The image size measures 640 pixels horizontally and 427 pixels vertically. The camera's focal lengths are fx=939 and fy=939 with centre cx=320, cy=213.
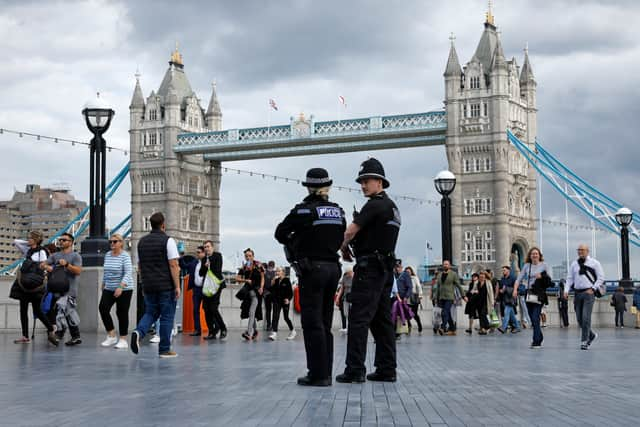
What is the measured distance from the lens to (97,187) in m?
14.3

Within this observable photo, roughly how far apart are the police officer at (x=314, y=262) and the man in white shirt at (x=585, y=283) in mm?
5805

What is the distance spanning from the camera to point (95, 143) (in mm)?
14195

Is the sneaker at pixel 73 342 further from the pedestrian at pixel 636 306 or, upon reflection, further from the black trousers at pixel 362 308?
the pedestrian at pixel 636 306

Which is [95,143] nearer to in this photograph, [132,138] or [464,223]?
[464,223]

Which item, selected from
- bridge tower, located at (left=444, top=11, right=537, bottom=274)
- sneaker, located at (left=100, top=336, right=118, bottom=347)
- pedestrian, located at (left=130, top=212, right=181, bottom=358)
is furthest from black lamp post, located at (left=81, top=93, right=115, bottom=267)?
bridge tower, located at (left=444, top=11, right=537, bottom=274)

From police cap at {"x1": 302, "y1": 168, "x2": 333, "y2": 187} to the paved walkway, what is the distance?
142 centimetres

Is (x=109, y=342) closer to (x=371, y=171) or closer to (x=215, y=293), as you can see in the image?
(x=215, y=293)

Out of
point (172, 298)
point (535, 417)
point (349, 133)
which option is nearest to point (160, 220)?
point (172, 298)

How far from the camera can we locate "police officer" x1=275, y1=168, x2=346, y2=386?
6480mm

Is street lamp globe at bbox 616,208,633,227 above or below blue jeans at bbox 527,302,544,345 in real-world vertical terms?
above

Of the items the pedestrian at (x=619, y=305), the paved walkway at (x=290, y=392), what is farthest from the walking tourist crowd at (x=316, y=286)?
the pedestrian at (x=619, y=305)

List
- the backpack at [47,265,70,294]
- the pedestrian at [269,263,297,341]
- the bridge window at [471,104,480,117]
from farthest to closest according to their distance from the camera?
the bridge window at [471,104,480,117] → the pedestrian at [269,263,297,341] → the backpack at [47,265,70,294]

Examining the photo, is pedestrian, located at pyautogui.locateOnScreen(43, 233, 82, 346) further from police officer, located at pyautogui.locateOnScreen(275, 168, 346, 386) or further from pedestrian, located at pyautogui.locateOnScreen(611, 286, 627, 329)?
pedestrian, located at pyautogui.locateOnScreen(611, 286, 627, 329)

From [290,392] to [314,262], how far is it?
93 cm
